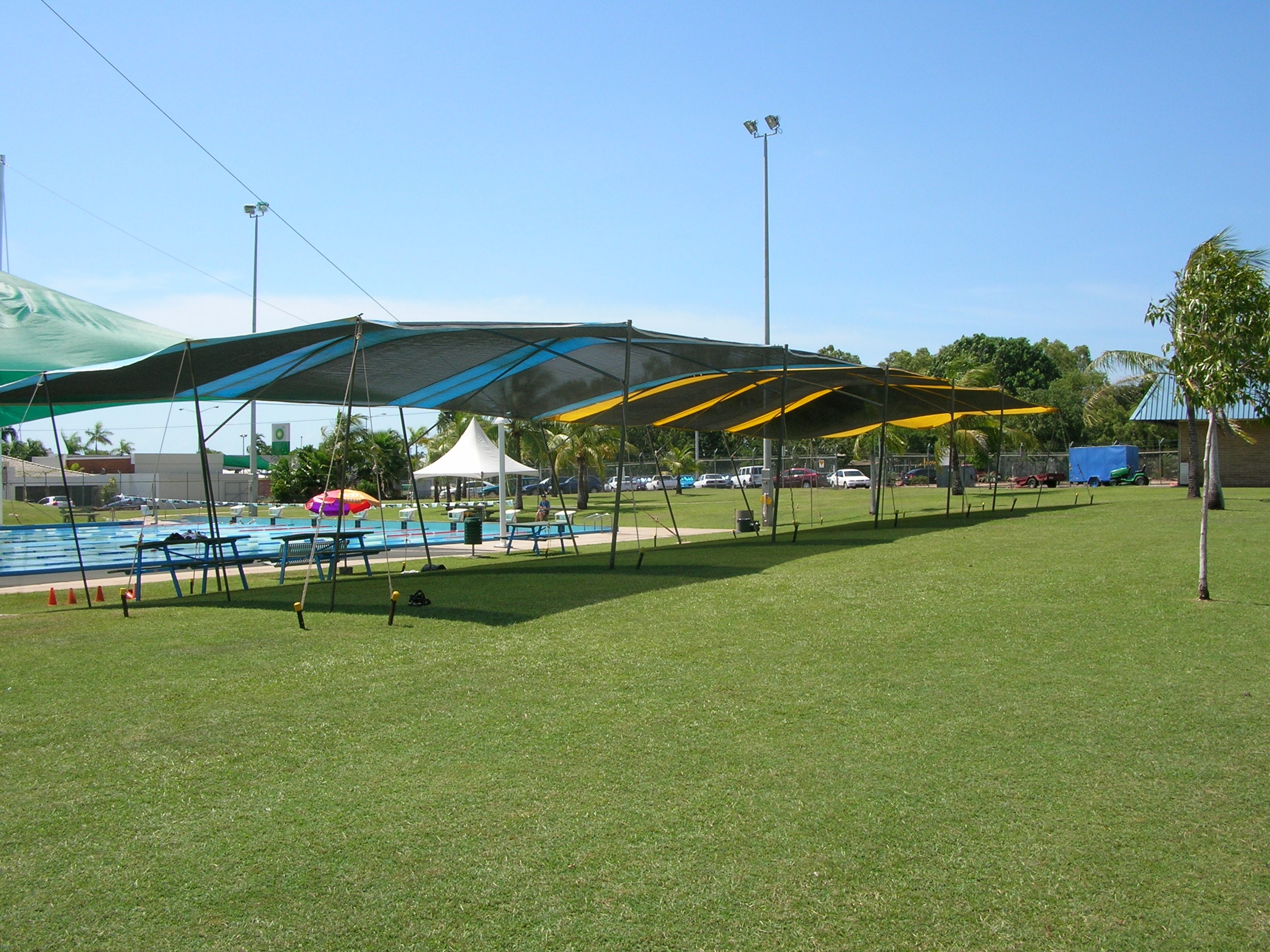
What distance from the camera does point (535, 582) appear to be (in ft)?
39.8

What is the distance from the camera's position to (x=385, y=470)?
47.0 m

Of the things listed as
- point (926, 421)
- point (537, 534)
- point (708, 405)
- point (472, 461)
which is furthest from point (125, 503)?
point (926, 421)

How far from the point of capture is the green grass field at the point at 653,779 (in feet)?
11.0

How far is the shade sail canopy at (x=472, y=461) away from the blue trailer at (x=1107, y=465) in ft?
98.1

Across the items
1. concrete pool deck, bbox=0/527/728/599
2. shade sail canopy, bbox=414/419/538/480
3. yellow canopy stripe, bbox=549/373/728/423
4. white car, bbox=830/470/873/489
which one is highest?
yellow canopy stripe, bbox=549/373/728/423

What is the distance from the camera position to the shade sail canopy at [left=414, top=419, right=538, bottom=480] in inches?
1044

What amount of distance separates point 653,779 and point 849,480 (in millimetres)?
52649

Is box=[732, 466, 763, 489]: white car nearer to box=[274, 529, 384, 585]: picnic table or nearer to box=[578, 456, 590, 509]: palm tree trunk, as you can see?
box=[578, 456, 590, 509]: palm tree trunk

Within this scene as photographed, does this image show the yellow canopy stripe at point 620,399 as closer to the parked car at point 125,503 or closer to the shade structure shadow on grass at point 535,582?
the shade structure shadow on grass at point 535,582

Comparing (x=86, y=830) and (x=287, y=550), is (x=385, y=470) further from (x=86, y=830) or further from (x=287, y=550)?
(x=86, y=830)

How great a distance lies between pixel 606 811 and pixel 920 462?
63.7 meters

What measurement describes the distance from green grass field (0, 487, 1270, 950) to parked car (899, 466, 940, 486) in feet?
147

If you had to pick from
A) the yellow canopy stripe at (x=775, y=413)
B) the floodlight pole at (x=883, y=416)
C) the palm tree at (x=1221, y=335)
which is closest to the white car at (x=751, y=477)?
the yellow canopy stripe at (x=775, y=413)

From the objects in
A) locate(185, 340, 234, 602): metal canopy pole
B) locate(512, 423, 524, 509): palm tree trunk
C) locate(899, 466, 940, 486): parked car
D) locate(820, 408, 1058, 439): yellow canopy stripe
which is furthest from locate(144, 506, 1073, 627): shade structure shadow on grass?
locate(899, 466, 940, 486): parked car
